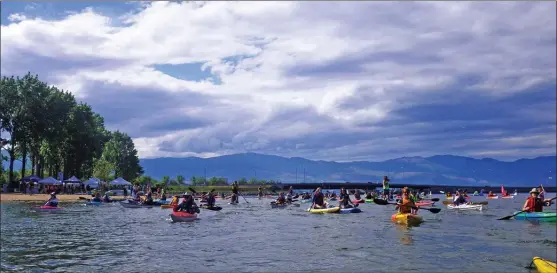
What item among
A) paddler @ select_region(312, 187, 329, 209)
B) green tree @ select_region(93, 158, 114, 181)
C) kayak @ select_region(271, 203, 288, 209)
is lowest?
kayak @ select_region(271, 203, 288, 209)

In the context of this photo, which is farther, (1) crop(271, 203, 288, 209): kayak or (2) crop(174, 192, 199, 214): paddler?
(1) crop(271, 203, 288, 209): kayak

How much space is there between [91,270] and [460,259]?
562 inches

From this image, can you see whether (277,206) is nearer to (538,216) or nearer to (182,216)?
(182,216)

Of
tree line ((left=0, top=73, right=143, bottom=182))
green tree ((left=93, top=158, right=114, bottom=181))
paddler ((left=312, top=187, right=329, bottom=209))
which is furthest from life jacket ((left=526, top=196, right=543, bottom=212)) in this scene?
green tree ((left=93, top=158, right=114, bottom=181))

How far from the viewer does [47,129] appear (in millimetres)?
80062

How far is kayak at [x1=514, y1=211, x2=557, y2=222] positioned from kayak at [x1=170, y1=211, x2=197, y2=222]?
2401cm

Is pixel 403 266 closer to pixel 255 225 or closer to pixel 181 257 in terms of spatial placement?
pixel 181 257

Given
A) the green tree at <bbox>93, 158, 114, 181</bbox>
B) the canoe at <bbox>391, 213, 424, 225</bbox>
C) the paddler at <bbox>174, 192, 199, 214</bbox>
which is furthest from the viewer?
the green tree at <bbox>93, 158, 114, 181</bbox>

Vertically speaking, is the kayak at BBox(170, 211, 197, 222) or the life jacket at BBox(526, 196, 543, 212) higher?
the life jacket at BBox(526, 196, 543, 212)

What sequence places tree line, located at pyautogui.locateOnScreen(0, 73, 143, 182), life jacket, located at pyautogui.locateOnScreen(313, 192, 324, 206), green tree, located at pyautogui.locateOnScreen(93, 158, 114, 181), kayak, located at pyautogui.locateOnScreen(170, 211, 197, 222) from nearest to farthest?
1. kayak, located at pyautogui.locateOnScreen(170, 211, 197, 222)
2. life jacket, located at pyautogui.locateOnScreen(313, 192, 324, 206)
3. tree line, located at pyautogui.locateOnScreen(0, 73, 143, 182)
4. green tree, located at pyautogui.locateOnScreen(93, 158, 114, 181)

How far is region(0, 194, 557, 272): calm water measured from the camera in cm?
1833

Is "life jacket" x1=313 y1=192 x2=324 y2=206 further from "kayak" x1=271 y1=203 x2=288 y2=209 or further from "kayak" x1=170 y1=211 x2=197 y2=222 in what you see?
"kayak" x1=170 y1=211 x2=197 y2=222

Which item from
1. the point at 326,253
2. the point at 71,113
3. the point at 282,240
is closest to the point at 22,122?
the point at 71,113

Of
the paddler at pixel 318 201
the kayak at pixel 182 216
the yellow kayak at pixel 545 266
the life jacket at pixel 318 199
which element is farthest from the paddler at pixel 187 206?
the yellow kayak at pixel 545 266
